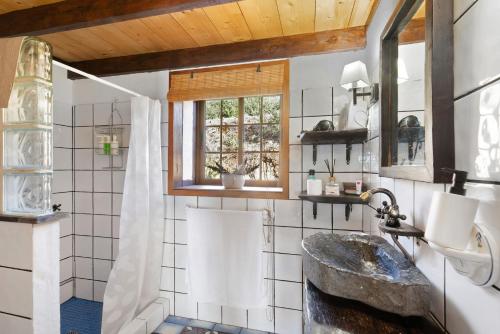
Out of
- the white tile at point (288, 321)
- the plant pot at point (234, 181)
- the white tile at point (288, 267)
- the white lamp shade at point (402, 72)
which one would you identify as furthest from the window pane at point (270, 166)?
the white lamp shade at point (402, 72)

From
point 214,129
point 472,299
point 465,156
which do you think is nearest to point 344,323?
point 472,299

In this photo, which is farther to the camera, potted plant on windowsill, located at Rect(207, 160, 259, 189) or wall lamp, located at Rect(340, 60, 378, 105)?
potted plant on windowsill, located at Rect(207, 160, 259, 189)

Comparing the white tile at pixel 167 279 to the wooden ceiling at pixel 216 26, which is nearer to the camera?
the wooden ceiling at pixel 216 26

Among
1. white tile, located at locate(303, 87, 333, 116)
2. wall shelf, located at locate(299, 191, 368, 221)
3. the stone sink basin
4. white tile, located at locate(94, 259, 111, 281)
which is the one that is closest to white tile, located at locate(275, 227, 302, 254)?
wall shelf, located at locate(299, 191, 368, 221)

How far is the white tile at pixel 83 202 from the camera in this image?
2107mm

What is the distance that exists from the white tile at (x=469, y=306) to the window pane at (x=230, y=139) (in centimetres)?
158

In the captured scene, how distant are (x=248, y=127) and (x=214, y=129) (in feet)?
0.98

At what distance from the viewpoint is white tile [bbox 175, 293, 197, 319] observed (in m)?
1.88

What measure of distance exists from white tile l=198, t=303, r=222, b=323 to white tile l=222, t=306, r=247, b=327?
1.6 inches

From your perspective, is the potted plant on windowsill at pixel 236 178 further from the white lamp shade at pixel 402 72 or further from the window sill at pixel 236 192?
the white lamp shade at pixel 402 72

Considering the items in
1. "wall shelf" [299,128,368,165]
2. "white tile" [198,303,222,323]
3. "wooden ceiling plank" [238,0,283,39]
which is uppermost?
"wooden ceiling plank" [238,0,283,39]

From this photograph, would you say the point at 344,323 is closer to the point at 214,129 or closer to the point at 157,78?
the point at 214,129

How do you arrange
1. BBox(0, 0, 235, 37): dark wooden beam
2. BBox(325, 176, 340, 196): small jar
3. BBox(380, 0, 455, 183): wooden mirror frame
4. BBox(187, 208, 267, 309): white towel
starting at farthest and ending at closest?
Result: 1. BBox(187, 208, 267, 309): white towel
2. BBox(325, 176, 340, 196): small jar
3. BBox(0, 0, 235, 37): dark wooden beam
4. BBox(380, 0, 455, 183): wooden mirror frame

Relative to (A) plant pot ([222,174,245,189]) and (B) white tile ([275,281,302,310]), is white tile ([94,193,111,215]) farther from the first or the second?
(B) white tile ([275,281,302,310])
